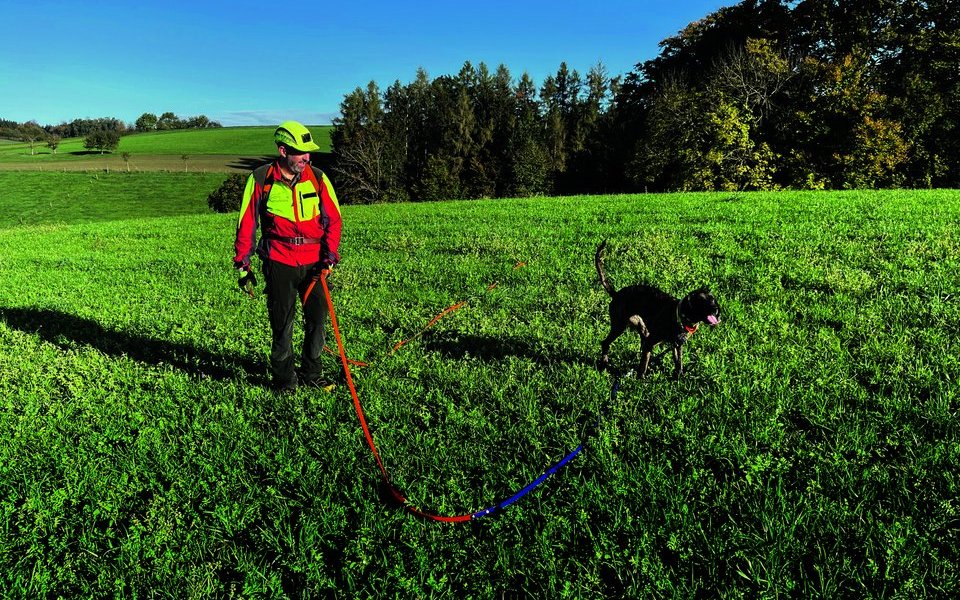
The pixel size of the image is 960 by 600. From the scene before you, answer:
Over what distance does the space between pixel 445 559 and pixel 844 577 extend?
2.27 m

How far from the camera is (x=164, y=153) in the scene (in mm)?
101500

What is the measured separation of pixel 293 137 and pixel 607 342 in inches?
148

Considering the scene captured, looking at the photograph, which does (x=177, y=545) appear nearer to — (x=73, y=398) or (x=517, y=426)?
(x=517, y=426)

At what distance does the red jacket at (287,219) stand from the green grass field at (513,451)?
59.9 inches

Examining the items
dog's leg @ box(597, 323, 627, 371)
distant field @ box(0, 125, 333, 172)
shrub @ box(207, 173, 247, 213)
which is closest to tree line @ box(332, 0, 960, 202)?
dog's leg @ box(597, 323, 627, 371)

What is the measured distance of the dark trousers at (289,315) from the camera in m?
5.04

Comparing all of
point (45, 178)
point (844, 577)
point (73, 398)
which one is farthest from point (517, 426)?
point (45, 178)

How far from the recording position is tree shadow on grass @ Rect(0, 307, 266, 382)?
242 inches

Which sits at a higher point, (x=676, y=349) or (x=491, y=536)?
(x=676, y=349)

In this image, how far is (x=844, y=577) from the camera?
8.59ft

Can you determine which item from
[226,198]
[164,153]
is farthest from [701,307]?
[164,153]

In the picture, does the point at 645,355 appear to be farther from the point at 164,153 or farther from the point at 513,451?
the point at 164,153

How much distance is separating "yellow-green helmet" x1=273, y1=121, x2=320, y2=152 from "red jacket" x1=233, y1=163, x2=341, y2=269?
1.09 feet

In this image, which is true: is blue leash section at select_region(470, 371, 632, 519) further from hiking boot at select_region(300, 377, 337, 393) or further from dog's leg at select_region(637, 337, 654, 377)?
hiking boot at select_region(300, 377, 337, 393)
